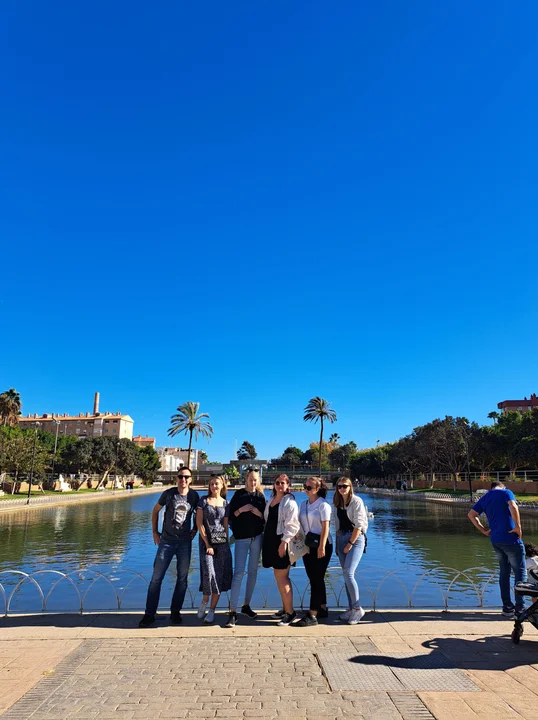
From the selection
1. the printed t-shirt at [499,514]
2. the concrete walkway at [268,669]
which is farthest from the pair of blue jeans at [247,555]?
the printed t-shirt at [499,514]

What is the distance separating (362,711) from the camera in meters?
4.14

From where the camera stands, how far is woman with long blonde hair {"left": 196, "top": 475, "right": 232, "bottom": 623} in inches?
261

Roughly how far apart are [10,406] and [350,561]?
243ft

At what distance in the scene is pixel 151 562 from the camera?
55.2 ft

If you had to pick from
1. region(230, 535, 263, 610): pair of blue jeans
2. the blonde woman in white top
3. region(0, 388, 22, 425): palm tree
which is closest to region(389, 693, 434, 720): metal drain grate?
the blonde woman in white top

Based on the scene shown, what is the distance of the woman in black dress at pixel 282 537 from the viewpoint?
6531 millimetres

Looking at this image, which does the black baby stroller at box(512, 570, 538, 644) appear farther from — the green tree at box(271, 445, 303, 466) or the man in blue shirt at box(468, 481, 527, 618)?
the green tree at box(271, 445, 303, 466)

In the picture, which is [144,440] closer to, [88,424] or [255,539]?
[88,424]

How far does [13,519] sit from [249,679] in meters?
28.8

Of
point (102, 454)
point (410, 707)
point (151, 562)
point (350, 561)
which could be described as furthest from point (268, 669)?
point (102, 454)

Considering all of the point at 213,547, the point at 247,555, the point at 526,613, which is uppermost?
the point at 213,547

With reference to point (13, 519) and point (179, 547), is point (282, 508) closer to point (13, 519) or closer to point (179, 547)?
point (179, 547)

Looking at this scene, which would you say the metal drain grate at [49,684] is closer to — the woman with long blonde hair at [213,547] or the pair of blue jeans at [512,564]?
the woman with long blonde hair at [213,547]

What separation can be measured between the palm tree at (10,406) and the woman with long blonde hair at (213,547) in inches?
2865
